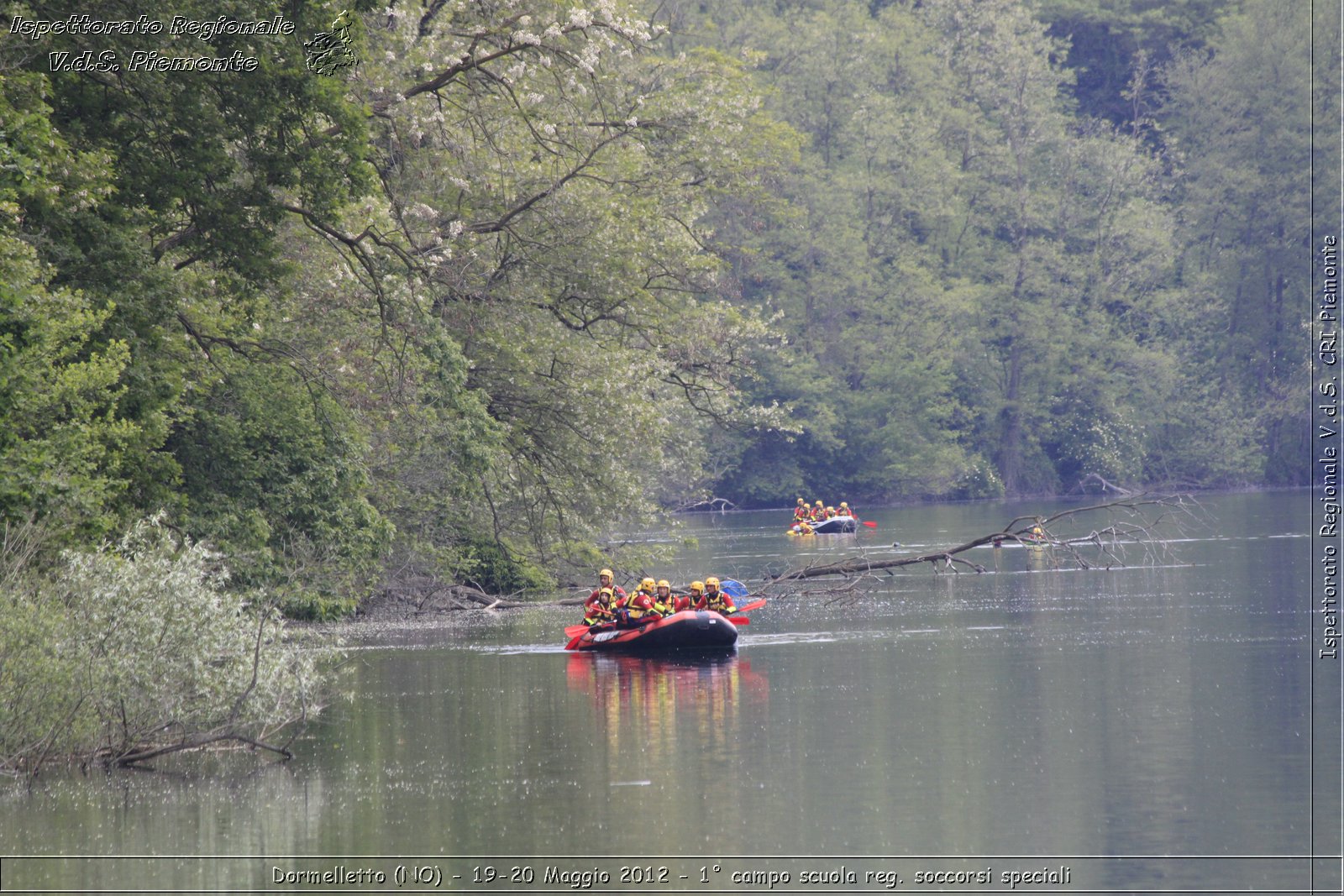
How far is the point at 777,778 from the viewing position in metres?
15.5

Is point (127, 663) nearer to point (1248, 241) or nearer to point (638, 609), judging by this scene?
point (638, 609)

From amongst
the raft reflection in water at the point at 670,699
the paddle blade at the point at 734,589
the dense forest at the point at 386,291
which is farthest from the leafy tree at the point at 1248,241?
the raft reflection in water at the point at 670,699

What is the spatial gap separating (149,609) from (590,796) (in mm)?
4631

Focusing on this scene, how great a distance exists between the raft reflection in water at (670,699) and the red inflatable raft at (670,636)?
0.74 ft

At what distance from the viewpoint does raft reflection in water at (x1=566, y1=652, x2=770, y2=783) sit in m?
17.7

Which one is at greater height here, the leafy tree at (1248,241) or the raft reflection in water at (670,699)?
the leafy tree at (1248,241)

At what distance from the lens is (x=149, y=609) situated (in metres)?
16.3

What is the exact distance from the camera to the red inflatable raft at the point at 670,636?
83.2 ft

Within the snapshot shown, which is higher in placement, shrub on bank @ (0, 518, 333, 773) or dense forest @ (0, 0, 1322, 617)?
dense forest @ (0, 0, 1322, 617)

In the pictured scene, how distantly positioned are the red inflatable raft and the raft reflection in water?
227mm

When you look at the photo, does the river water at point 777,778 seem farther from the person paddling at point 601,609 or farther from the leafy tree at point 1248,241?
the leafy tree at point 1248,241

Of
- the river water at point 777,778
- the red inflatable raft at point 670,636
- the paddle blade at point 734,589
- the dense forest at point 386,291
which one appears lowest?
the river water at point 777,778

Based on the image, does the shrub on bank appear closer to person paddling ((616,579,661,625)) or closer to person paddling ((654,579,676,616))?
person paddling ((616,579,661,625))

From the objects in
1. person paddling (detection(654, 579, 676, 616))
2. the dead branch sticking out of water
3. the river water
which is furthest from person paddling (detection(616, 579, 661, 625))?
the dead branch sticking out of water
